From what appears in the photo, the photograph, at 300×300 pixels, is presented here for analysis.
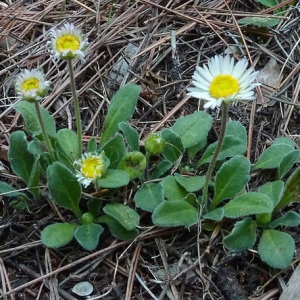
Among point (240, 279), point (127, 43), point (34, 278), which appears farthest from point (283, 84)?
point (34, 278)

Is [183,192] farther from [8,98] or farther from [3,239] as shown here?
[8,98]

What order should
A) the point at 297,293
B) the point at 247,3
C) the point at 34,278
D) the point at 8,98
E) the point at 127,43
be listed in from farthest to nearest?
1. the point at 247,3
2. the point at 127,43
3. the point at 8,98
4. the point at 34,278
5. the point at 297,293

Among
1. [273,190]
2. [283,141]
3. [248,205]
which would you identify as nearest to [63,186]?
[248,205]

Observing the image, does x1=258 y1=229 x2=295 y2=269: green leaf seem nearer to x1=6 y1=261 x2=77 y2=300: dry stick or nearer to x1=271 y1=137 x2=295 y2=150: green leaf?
x1=271 y1=137 x2=295 y2=150: green leaf


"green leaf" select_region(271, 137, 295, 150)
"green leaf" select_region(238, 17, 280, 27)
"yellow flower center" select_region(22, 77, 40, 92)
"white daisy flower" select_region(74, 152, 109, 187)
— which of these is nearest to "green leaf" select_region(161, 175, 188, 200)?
"white daisy flower" select_region(74, 152, 109, 187)

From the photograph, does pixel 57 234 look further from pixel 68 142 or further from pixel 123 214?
pixel 68 142

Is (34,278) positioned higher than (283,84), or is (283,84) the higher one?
(283,84)

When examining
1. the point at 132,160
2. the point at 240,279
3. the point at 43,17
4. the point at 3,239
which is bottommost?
the point at 240,279

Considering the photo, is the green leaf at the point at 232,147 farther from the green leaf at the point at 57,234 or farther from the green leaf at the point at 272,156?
the green leaf at the point at 57,234
